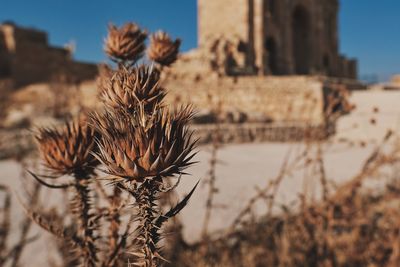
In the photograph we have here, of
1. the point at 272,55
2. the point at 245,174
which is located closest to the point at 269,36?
the point at 272,55

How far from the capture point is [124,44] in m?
1.23

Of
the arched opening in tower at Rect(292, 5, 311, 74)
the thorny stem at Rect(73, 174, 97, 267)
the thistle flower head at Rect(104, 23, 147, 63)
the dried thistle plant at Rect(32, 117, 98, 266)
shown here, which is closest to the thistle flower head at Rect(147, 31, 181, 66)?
the thistle flower head at Rect(104, 23, 147, 63)

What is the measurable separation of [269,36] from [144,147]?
2026cm

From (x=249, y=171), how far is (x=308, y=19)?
808 inches

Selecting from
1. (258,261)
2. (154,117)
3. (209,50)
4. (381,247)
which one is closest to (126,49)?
(154,117)

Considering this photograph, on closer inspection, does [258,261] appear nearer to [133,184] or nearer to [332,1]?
[133,184]

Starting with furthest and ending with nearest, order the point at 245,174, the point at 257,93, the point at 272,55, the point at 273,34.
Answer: the point at 272,55 → the point at 273,34 → the point at 257,93 → the point at 245,174

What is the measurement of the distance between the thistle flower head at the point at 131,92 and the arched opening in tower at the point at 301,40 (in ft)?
79.4

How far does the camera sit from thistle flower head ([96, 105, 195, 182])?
1.83 ft

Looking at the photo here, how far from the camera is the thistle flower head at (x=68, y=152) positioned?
→ 95 cm

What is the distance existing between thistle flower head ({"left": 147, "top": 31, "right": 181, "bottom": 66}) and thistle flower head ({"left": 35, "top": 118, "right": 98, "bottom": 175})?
19.2 inches

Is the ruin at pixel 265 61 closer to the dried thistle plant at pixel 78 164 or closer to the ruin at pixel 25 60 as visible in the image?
the dried thistle plant at pixel 78 164

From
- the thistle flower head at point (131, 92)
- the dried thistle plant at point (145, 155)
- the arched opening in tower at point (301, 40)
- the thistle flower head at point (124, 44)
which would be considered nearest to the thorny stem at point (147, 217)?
the dried thistle plant at point (145, 155)

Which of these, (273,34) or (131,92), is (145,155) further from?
(273,34)
